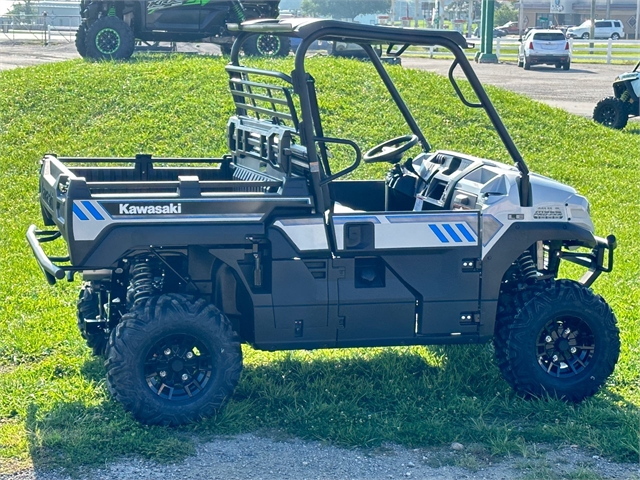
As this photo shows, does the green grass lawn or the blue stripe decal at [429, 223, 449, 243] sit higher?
the blue stripe decal at [429, 223, 449, 243]

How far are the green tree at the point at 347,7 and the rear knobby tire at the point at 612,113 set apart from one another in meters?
60.8

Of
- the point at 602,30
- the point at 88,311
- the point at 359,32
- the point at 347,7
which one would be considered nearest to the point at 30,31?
the point at 602,30

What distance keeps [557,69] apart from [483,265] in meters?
29.7

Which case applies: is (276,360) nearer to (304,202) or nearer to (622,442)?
(304,202)

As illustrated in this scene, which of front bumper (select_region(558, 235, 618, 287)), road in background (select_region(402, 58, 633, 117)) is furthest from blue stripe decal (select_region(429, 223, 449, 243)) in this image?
road in background (select_region(402, 58, 633, 117))

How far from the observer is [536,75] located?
100.0 feet

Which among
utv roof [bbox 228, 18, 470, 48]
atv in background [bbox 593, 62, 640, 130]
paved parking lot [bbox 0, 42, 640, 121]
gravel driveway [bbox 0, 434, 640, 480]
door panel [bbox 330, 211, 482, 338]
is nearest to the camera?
gravel driveway [bbox 0, 434, 640, 480]

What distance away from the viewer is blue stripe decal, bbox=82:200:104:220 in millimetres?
5047

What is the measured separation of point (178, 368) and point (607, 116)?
14536mm

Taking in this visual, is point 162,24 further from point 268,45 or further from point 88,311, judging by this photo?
point 88,311

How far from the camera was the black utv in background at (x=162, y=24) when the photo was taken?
725 inches

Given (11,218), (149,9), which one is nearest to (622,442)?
(11,218)

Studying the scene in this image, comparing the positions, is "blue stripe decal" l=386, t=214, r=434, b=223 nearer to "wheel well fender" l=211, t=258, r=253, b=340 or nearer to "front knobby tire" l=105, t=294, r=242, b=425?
"wheel well fender" l=211, t=258, r=253, b=340

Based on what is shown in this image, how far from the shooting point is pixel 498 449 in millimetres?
5070
